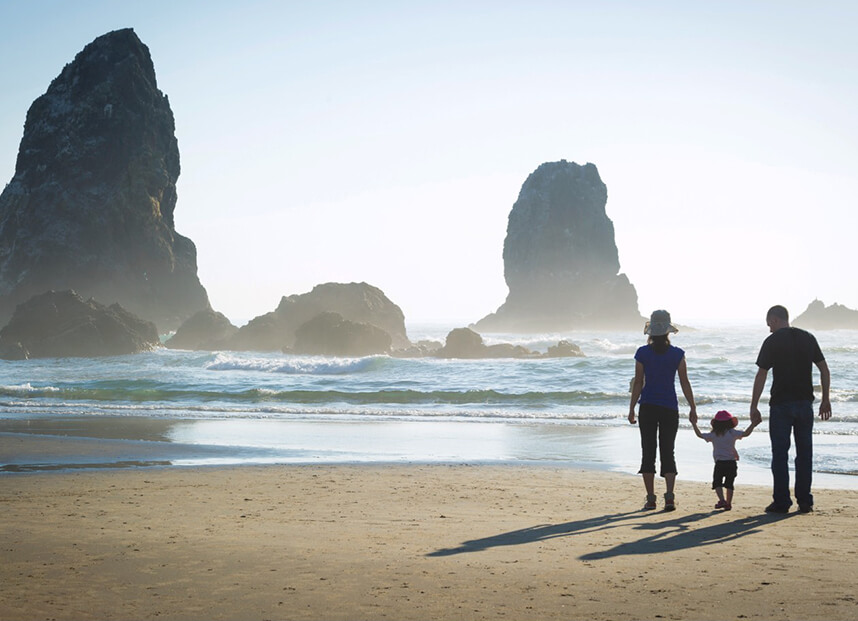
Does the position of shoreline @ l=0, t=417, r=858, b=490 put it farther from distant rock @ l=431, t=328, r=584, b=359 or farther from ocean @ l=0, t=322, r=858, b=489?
distant rock @ l=431, t=328, r=584, b=359

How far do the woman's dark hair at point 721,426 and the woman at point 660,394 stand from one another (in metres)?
0.38

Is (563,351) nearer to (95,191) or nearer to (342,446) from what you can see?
(342,446)

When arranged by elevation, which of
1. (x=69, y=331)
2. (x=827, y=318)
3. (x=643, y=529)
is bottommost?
(x=643, y=529)

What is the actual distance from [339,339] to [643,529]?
44024mm

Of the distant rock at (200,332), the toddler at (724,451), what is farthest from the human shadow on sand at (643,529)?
the distant rock at (200,332)

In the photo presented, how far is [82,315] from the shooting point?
53.5m

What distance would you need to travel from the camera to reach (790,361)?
25.1 ft

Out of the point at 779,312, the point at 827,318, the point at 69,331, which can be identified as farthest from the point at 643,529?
the point at 827,318

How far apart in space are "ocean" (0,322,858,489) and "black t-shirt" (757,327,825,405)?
2981mm

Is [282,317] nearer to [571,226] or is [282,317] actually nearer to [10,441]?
[10,441]

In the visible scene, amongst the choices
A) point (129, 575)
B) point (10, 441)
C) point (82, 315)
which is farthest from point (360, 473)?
point (82, 315)

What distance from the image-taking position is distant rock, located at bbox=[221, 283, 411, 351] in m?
58.2

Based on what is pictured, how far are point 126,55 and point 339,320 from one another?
211ft

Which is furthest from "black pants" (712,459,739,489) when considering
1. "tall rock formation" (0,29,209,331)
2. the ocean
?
"tall rock formation" (0,29,209,331)
